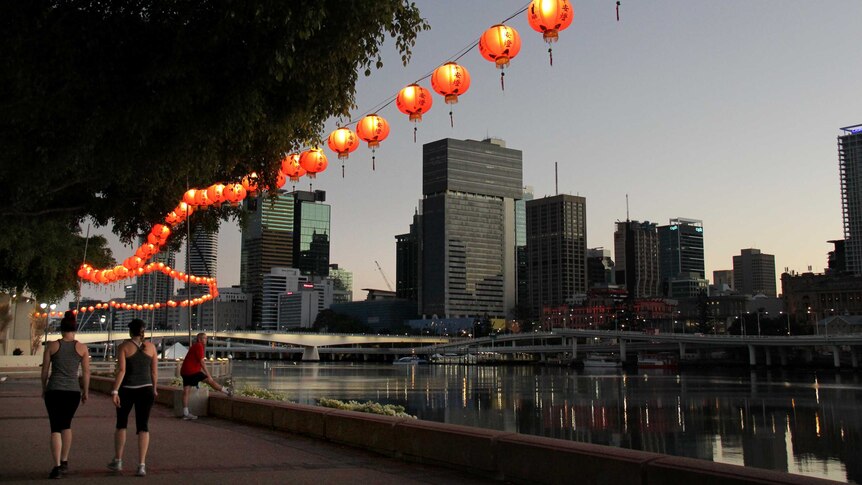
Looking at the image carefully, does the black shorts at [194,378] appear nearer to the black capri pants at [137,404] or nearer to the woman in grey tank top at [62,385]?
the black capri pants at [137,404]

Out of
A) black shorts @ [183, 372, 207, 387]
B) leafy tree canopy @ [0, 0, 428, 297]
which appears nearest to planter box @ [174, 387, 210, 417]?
black shorts @ [183, 372, 207, 387]

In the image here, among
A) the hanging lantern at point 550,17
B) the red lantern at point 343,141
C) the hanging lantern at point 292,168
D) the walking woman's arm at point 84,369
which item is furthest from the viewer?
the hanging lantern at point 292,168

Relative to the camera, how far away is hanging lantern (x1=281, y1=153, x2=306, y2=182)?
2062 centimetres

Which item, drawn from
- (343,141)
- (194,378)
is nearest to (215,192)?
(343,141)

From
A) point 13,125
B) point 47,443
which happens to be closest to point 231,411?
point 47,443

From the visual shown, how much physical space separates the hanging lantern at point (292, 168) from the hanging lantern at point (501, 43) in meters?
6.75

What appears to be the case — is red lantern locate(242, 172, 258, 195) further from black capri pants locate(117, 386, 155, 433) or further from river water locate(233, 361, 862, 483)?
river water locate(233, 361, 862, 483)

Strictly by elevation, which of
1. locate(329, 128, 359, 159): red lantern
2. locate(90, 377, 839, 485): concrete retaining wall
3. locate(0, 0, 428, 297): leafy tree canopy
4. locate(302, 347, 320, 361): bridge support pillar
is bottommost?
locate(302, 347, 320, 361): bridge support pillar

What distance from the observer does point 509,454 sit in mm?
9297

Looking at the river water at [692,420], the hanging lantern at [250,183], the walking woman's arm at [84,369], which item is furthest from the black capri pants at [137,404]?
the river water at [692,420]

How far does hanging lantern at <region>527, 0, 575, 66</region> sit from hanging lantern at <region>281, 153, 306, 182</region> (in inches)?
320

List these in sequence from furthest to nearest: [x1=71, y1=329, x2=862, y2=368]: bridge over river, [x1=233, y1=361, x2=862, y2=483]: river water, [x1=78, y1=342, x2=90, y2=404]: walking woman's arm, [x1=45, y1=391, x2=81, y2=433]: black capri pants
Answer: [x1=71, y1=329, x2=862, y2=368]: bridge over river < [x1=233, y1=361, x2=862, y2=483]: river water < [x1=78, y1=342, x2=90, y2=404]: walking woman's arm < [x1=45, y1=391, x2=81, y2=433]: black capri pants

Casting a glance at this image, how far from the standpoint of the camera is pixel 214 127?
469 inches

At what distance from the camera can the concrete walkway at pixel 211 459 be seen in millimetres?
9383
